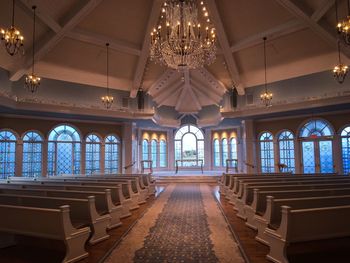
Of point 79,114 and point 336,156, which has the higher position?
point 79,114

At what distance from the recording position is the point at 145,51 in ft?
39.8

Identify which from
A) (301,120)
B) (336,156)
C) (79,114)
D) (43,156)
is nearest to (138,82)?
(79,114)

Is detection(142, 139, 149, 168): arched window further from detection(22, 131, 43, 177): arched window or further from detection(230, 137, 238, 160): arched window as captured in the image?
detection(22, 131, 43, 177): arched window

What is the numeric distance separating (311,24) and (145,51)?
6654 millimetres

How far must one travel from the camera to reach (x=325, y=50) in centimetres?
1072

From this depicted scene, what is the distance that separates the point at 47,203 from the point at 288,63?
36.9 ft

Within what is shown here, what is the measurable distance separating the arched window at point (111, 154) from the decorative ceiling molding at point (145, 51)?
8.55 feet

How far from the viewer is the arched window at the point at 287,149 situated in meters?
13.0

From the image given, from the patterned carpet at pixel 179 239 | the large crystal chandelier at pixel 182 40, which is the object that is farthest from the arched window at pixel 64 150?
the patterned carpet at pixel 179 239

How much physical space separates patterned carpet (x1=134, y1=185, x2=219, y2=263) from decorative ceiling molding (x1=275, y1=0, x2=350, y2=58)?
720 centimetres

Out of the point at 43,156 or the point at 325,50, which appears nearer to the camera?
the point at 325,50

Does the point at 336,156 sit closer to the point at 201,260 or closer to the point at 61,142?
the point at 201,260

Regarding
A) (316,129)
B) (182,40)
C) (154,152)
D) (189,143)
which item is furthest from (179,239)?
(189,143)

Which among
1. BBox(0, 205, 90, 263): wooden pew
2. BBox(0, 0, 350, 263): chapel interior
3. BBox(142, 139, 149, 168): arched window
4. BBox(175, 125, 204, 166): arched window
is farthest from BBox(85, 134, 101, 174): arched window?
BBox(0, 205, 90, 263): wooden pew
